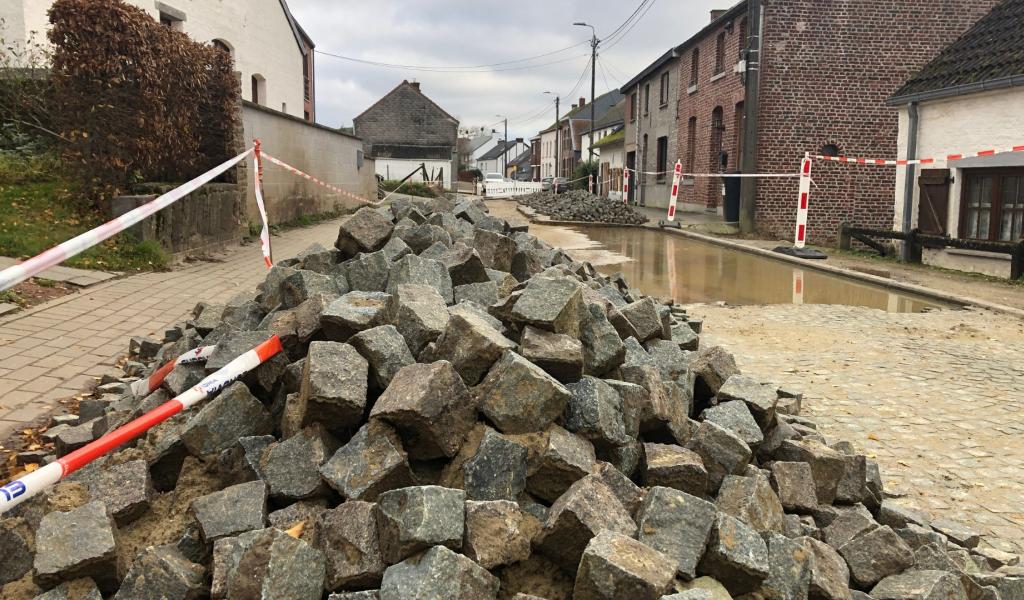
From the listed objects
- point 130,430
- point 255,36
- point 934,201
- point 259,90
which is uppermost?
point 255,36

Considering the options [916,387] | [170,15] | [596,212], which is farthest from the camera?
[596,212]

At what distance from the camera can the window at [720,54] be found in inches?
979

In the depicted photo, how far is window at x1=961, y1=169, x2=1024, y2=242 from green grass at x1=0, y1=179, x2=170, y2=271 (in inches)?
508

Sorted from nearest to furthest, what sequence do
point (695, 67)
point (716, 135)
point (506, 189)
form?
point (716, 135), point (695, 67), point (506, 189)

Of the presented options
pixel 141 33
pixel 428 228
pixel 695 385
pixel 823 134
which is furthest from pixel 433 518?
pixel 823 134

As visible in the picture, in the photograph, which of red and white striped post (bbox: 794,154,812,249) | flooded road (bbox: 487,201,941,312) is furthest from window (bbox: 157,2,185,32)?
red and white striped post (bbox: 794,154,812,249)

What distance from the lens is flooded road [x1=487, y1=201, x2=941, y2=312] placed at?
10.2 meters

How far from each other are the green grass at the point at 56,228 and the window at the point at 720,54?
65.8 feet

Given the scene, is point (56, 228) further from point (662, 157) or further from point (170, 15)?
point (662, 157)

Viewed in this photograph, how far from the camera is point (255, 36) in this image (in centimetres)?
2408

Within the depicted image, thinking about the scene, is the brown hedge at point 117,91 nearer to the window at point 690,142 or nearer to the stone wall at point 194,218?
the stone wall at point 194,218

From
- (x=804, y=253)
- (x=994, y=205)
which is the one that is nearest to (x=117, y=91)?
(x=804, y=253)

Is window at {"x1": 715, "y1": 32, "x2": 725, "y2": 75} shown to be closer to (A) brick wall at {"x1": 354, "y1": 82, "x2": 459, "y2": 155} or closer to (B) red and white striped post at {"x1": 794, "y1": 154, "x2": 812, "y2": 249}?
(B) red and white striped post at {"x1": 794, "y1": 154, "x2": 812, "y2": 249}

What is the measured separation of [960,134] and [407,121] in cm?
5058
